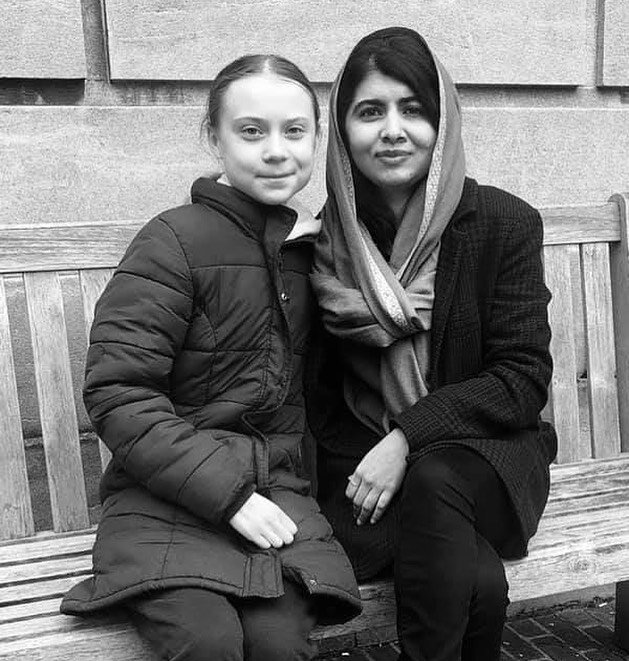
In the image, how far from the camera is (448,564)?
2090mm

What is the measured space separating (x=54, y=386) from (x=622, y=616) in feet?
6.62

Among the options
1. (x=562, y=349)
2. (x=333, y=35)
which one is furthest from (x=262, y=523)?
(x=333, y=35)

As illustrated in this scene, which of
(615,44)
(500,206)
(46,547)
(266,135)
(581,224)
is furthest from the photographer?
(615,44)

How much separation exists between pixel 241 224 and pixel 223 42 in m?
1.17

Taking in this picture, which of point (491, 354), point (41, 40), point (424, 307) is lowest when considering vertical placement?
point (491, 354)

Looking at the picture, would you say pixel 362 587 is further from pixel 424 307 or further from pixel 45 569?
pixel 45 569

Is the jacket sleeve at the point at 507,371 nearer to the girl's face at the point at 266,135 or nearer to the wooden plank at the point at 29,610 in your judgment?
the girl's face at the point at 266,135

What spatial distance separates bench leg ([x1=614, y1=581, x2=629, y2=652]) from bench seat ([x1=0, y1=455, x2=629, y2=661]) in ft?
1.63

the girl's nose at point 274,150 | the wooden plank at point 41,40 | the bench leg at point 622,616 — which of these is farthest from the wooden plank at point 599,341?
the wooden plank at point 41,40

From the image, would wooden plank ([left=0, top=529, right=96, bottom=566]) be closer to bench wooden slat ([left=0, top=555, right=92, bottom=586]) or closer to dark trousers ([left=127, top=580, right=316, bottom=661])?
bench wooden slat ([left=0, top=555, right=92, bottom=586])

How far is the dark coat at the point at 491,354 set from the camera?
2.31 metres

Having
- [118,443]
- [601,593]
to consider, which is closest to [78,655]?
[118,443]

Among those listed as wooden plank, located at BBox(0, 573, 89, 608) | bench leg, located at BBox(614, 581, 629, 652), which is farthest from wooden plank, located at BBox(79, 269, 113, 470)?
bench leg, located at BBox(614, 581, 629, 652)

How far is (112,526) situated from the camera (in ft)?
7.03
